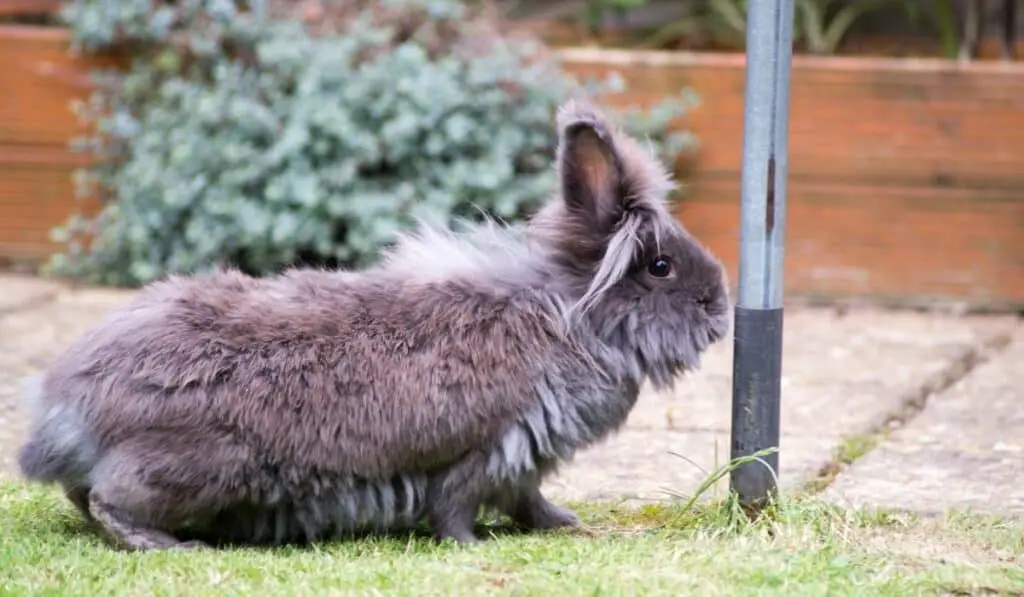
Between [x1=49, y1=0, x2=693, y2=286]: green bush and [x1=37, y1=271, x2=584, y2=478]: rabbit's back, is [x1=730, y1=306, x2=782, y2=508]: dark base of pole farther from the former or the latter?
[x1=49, y1=0, x2=693, y2=286]: green bush

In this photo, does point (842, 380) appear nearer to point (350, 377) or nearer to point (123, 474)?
point (350, 377)

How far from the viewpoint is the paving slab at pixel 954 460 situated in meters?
3.87

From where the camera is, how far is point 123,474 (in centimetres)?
332

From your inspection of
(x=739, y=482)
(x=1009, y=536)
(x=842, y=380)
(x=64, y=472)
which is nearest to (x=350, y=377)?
(x=64, y=472)

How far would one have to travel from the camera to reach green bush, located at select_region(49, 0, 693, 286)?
20.3 feet

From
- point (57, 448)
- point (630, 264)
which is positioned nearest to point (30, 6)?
point (57, 448)

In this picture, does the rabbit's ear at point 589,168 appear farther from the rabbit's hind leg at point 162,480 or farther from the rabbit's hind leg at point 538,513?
the rabbit's hind leg at point 162,480

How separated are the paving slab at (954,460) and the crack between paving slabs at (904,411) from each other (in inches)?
1.4

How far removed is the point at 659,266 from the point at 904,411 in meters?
1.67

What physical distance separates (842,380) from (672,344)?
1971 millimetres

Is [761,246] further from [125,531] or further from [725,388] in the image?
[725,388]

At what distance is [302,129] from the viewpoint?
20.2 ft

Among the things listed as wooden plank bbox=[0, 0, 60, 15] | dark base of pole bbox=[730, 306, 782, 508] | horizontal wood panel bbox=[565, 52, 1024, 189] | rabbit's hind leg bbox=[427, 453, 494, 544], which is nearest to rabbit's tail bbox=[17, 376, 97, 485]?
rabbit's hind leg bbox=[427, 453, 494, 544]

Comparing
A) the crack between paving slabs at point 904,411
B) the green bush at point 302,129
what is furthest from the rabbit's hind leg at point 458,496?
the green bush at point 302,129
